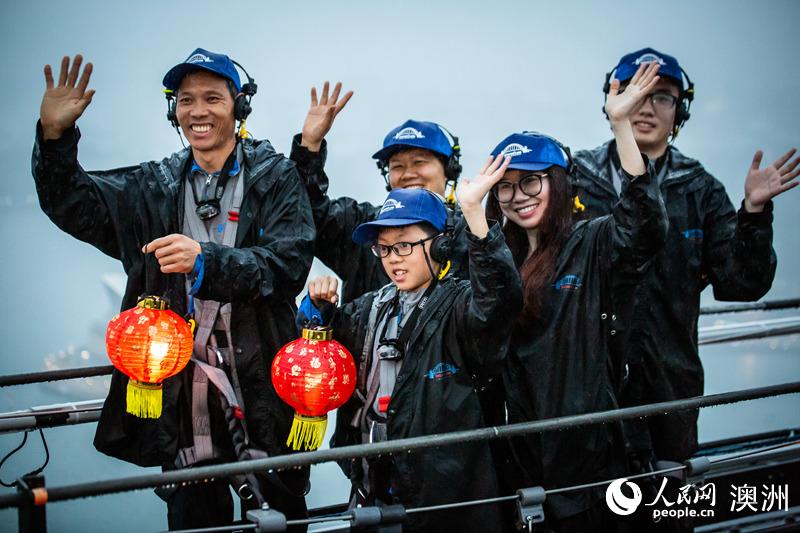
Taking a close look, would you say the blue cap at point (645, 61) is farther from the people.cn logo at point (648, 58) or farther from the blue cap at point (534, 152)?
the blue cap at point (534, 152)

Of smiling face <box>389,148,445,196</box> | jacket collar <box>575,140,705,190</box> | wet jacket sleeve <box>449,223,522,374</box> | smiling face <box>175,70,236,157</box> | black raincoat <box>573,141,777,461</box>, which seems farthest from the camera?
smiling face <box>389,148,445,196</box>

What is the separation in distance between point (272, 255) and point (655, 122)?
1.50 meters

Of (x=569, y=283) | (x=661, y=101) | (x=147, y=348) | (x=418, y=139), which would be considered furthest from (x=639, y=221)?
(x=147, y=348)

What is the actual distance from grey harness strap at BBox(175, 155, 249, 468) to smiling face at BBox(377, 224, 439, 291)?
509 mm

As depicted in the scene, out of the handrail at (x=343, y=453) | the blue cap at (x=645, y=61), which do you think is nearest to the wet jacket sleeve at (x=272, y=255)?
the handrail at (x=343, y=453)

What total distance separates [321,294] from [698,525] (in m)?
2.10

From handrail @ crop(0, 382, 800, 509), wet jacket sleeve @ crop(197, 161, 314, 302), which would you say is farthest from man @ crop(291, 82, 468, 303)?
handrail @ crop(0, 382, 800, 509)

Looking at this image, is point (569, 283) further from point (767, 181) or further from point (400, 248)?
point (767, 181)

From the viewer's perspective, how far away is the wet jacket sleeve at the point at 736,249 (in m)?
2.65

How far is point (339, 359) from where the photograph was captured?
2.18m

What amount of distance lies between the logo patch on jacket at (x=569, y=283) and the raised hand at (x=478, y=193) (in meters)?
0.38

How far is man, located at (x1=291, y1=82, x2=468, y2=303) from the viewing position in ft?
9.41

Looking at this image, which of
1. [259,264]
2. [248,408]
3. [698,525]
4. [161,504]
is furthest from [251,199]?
[698,525]

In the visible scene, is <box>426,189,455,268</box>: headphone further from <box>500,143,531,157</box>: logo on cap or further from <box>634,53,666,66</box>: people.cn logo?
<box>634,53,666,66</box>: people.cn logo
